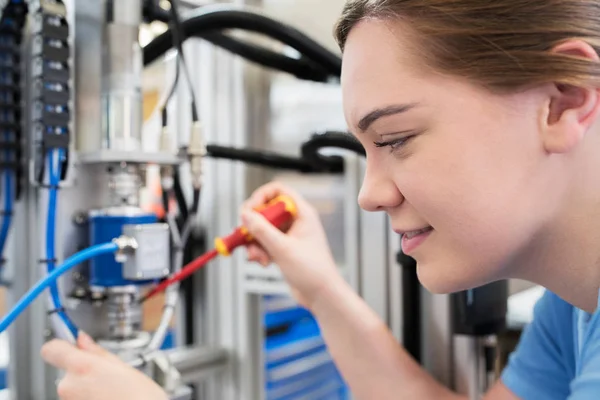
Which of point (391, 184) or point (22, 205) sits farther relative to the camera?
point (22, 205)

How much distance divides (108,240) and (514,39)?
65 centimetres

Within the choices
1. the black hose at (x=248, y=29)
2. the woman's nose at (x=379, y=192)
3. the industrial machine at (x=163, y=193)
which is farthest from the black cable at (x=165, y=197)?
the woman's nose at (x=379, y=192)

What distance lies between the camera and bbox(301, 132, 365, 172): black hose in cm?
101

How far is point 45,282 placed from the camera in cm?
74

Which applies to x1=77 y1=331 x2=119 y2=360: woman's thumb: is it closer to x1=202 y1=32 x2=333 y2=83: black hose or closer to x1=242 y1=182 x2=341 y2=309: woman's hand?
x1=242 y1=182 x2=341 y2=309: woman's hand

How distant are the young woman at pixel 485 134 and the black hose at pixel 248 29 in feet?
1.28

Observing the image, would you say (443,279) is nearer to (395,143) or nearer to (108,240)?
(395,143)

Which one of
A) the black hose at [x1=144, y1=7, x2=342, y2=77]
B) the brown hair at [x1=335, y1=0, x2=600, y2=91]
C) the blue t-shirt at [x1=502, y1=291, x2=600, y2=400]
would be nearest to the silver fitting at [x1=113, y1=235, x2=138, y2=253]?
the black hose at [x1=144, y1=7, x2=342, y2=77]

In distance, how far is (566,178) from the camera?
579 millimetres

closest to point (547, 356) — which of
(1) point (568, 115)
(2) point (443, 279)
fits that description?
(2) point (443, 279)

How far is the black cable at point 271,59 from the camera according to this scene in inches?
44.3

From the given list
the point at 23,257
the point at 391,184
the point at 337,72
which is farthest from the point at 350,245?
the point at 23,257

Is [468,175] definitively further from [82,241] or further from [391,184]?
[82,241]

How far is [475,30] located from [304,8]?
2.38 feet
